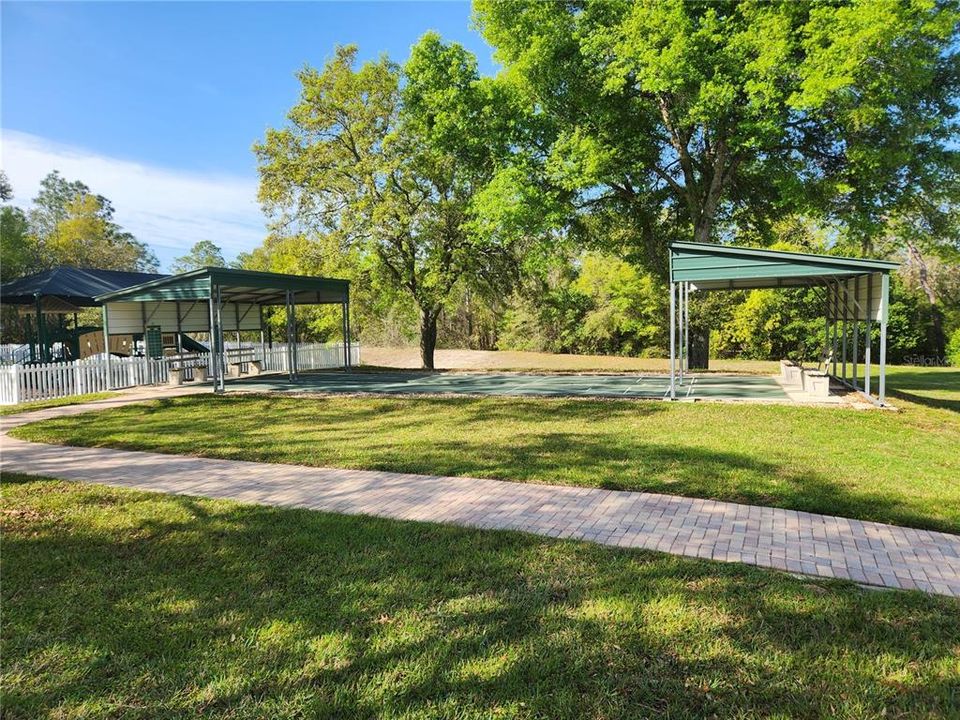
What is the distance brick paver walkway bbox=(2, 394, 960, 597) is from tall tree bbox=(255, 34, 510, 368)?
15532 mm

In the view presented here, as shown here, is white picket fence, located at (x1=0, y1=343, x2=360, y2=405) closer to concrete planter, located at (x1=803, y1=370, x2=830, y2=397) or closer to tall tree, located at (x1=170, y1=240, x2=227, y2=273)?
concrete planter, located at (x1=803, y1=370, x2=830, y2=397)

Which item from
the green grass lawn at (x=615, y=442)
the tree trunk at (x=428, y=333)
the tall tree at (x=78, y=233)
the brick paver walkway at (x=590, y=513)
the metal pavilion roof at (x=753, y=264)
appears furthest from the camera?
the tall tree at (x=78, y=233)

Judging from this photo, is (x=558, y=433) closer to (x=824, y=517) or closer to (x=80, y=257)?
(x=824, y=517)

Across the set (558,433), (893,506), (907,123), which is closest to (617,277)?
(907,123)

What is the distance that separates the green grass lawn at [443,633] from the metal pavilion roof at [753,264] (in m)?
9.03

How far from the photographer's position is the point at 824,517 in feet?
16.3

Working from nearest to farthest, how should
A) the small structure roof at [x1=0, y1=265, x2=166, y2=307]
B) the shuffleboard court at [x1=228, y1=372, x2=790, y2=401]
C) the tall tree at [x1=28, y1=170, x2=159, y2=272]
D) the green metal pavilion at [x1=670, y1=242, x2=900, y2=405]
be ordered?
the green metal pavilion at [x1=670, y1=242, x2=900, y2=405], the shuffleboard court at [x1=228, y1=372, x2=790, y2=401], the small structure roof at [x1=0, y1=265, x2=166, y2=307], the tall tree at [x1=28, y1=170, x2=159, y2=272]

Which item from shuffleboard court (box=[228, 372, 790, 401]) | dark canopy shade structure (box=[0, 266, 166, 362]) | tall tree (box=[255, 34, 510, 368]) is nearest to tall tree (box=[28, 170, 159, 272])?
dark canopy shade structure (box=[0, 266, 166, 362])

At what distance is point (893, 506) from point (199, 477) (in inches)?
276

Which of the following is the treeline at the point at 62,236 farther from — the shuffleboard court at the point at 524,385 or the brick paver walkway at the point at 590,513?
the brick paver walkway at the point at 590,513

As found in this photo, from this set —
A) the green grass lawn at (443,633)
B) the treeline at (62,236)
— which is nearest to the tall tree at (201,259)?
the treeline at (62,236)

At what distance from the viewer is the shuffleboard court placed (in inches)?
531

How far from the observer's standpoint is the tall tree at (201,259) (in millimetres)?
67875

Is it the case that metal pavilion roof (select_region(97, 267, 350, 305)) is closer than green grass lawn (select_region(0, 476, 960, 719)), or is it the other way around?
green grass lawn (select_region(0, 476, 960, 719))
